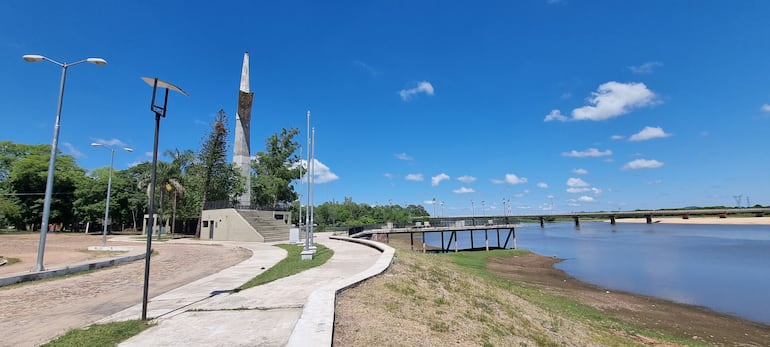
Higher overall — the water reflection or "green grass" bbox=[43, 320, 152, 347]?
"green grass" bbox=[43, 320, 152, 347]

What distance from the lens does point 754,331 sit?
1494 centimetres

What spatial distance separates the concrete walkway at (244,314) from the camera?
5516mm

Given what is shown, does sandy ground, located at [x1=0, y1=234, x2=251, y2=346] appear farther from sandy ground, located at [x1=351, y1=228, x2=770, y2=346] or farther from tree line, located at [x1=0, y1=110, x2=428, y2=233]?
tree line, located at [x1=0, y1=110, x2=428, y2=233]

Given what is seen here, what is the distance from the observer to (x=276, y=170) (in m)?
58.0

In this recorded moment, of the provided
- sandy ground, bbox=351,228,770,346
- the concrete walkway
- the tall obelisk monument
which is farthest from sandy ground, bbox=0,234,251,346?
the tall obelisk monument

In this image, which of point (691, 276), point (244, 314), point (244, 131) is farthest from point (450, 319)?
point (244, 131)

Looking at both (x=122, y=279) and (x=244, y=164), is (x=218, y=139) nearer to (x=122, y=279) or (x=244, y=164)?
(x=244, y=164)

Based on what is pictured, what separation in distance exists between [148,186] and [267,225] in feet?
82.8

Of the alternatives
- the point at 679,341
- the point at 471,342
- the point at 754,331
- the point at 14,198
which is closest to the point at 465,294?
the point at 471,342

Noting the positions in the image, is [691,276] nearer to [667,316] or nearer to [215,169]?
[667,316]

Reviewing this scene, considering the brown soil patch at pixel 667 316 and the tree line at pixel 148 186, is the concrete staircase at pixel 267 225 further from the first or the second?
the brown soil patch at pixel 667 316

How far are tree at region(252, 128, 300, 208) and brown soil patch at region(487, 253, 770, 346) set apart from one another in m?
41.2

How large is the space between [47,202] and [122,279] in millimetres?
4013

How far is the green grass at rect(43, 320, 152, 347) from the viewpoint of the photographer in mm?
5605
